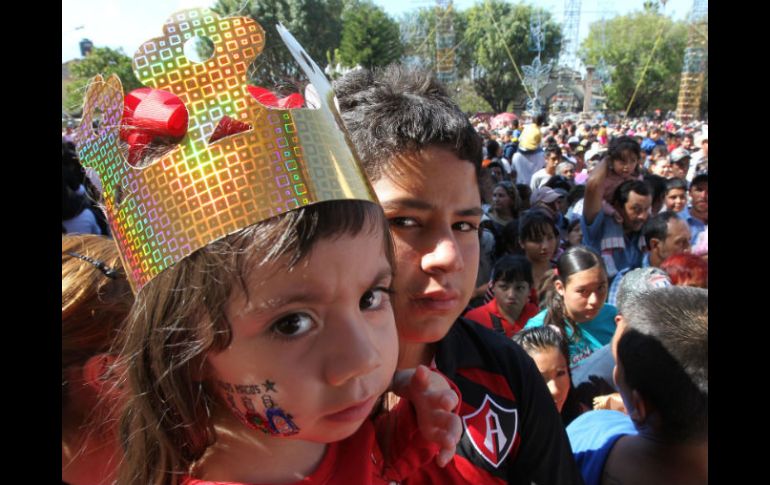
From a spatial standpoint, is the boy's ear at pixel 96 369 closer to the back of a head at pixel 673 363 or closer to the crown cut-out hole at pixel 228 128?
the crown cut-out hole at pixel 228 128

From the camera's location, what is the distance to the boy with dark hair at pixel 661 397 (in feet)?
4.75

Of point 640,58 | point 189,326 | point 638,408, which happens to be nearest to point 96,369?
point 189,326

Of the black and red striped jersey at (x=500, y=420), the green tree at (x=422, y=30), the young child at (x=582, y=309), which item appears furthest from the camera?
the green tree at (x=422, y=30)

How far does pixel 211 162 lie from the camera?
34.7 inches

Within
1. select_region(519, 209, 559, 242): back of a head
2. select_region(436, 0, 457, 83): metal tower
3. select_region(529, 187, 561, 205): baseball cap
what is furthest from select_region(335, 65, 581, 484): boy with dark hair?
select_region(436, 0, 457, 83): metal tower

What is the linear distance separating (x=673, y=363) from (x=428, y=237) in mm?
822

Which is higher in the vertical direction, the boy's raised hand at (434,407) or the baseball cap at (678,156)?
the boy's raised hand at (434,407)

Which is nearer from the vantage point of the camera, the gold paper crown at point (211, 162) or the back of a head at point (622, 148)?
the gold paper crown at point (211, 162)

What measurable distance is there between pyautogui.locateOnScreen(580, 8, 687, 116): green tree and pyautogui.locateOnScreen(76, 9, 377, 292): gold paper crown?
165ft

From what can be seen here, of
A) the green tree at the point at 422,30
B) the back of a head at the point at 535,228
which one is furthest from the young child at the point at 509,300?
the green tree at the point at 422,30

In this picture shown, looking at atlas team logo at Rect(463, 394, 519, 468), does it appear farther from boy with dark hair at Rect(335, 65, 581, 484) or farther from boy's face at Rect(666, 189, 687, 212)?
boy's face at Rect(666, 189, 687, 212)

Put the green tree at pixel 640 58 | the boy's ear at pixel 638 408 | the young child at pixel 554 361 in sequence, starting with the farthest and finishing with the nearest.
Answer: the green tree at pixel 640 58 < the young child at pixel 554 361 < the boy's ear at pixel 638 408

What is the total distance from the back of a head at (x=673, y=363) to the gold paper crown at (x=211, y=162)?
1.01 m
